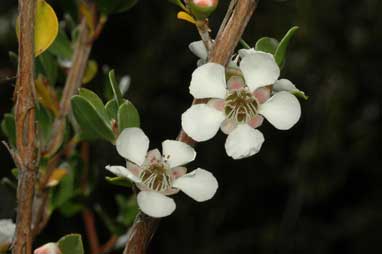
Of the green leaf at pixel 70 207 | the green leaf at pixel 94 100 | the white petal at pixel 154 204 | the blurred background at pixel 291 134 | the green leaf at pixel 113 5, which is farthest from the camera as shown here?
the blurred background at pixel 291 134

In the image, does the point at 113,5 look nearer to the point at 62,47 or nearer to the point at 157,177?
the point at 62,47

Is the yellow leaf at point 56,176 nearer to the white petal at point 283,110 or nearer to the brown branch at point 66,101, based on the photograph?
the brown branch at point 66,101

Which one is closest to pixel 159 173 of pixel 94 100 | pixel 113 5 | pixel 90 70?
pixel 94 100

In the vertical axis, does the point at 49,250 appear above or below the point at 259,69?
below

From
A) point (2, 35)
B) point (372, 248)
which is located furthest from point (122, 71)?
point (372, 248)

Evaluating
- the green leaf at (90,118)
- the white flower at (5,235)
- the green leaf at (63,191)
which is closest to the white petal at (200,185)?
the green leaf at (90,118)

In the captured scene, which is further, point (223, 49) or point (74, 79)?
point (74, 79)

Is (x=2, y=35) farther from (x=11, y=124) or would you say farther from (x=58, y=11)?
(x=11, y=124)
